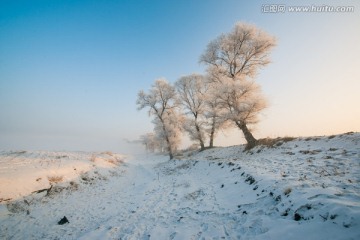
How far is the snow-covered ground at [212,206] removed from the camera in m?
4.59

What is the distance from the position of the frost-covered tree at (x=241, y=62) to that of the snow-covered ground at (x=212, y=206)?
6.10 m

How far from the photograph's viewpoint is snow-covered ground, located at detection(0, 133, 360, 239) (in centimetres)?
459

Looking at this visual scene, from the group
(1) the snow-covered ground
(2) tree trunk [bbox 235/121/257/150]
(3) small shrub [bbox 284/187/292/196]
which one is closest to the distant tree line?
(2) tree trunk [bbox 235/121/257/150]

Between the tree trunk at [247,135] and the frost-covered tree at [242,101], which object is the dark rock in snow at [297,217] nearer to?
the frost-covered tree at [242,101]

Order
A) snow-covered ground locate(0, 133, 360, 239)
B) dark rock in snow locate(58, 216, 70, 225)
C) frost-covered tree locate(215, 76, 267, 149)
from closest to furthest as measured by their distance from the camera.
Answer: snow-covered ground locate(0, 133, 360, 239) < dark rock in snow locate(58, 216, 70, 225) < frost-covered tree locate(215, 76, 267, 149)

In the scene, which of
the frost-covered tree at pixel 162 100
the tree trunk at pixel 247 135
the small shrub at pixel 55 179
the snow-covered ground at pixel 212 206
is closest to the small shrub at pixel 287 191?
the snow-covered ground at pixel 212 206

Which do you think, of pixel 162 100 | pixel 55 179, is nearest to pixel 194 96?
pixel 162 100

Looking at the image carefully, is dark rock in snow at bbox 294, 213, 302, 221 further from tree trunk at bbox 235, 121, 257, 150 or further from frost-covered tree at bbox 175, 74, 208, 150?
frost-covered tree at bbox 175, 74, 208, 150

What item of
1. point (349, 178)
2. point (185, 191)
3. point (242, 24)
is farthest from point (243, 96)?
point (349, 178)

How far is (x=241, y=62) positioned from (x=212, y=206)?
52.9 feet

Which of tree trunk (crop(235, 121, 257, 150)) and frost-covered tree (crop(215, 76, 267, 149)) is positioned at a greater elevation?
frost-covered tree (crop(215, 76, 267, 149))

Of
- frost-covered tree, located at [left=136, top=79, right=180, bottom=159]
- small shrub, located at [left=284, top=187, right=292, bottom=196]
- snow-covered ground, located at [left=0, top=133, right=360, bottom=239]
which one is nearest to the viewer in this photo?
snow-covered ground, located at [left=0, top=133, right=360, bottom=239]

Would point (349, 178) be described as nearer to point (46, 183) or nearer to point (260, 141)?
point (260, 141)

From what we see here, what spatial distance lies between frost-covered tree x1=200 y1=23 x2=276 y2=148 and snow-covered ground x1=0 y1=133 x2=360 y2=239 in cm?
610
